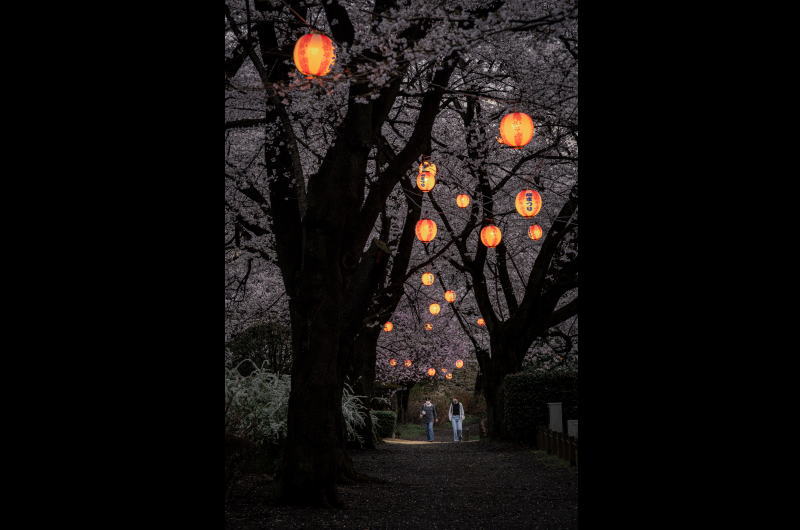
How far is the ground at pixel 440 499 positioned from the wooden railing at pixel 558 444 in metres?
0.23

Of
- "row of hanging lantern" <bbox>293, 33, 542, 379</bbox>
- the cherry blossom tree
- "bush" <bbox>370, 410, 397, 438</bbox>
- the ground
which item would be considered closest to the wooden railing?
the ground

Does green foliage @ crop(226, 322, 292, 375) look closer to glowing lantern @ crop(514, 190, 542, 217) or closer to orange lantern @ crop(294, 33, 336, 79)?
glowing lantern @ crop(514, 190, 542, 217)

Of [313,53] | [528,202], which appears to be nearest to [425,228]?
[528,202]

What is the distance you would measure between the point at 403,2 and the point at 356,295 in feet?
14.1

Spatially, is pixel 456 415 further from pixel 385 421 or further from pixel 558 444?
pixel 558 444

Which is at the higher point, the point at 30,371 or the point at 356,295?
the point at 356,295

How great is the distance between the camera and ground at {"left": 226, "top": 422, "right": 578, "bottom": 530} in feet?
27.3

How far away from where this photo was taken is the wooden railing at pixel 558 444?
1453 cm

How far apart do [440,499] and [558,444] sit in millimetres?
6107

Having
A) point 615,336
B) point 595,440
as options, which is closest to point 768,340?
point 615,336

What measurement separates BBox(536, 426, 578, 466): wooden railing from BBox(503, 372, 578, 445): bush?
53 cm

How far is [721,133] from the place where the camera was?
2.59 meters

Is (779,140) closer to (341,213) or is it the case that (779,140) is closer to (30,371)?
(30,371)

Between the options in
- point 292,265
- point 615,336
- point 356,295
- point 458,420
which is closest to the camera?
point 615,336
